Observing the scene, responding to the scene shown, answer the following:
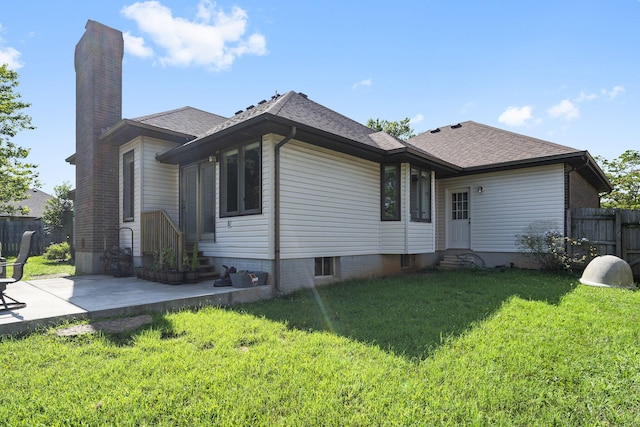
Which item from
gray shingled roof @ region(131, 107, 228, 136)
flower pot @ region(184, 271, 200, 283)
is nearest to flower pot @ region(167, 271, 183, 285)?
flower pot @ region(184, 271, 200, 283)

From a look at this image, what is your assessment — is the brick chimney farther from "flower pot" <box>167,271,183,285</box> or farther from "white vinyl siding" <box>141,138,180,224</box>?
"flower pot" <box>167,271,183,285</box>

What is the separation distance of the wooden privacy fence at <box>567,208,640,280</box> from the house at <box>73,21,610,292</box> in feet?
1.64

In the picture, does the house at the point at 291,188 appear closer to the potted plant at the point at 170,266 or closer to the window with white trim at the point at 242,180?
the window with white trim at the point at 242,180

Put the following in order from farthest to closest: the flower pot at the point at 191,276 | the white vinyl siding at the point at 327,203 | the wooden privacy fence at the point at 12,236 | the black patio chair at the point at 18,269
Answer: the wooden privacy fence at the point at 12,236 → the flower pot at the point at 191,276 → the white vinyl siding at the point at 327,203 → the black patio chair at the point at 18,269

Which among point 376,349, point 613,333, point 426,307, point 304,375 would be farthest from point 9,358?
point 613,333

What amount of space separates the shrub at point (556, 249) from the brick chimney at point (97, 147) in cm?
1173

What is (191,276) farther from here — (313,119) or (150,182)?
(313,119)

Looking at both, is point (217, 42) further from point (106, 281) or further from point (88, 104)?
point (106, 281)

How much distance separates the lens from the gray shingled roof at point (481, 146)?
980 centimetres

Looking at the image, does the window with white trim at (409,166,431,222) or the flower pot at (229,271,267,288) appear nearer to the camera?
the flower pot at (229,271,267,288)

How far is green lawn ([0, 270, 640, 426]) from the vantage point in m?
2.30

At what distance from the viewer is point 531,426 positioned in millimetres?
2229

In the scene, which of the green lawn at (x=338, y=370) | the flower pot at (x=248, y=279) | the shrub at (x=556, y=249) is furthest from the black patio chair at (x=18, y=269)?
the shrub at (x=556, y=249)

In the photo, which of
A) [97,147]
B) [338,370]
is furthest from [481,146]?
[97,147]
